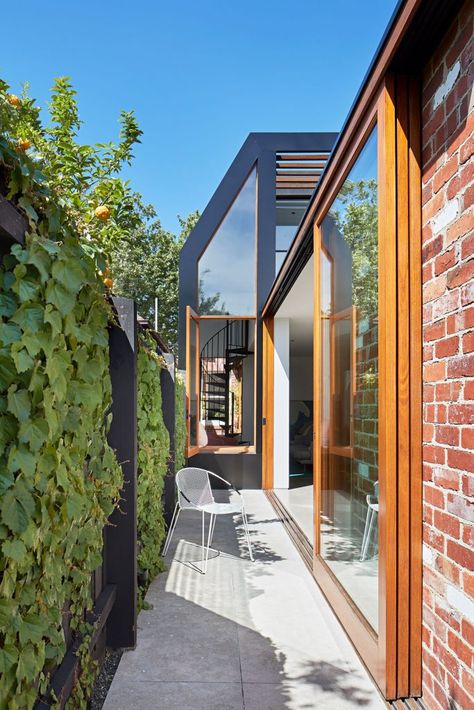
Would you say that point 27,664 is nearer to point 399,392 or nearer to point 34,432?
point 34,432

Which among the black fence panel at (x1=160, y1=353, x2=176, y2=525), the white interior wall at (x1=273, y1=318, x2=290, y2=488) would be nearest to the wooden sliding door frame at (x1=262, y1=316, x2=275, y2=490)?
the white interior wall at (x1=273, y1=318, x2=290, y2=488)

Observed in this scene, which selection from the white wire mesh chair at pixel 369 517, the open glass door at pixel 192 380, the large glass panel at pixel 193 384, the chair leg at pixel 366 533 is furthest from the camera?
the large glass panel at pixel 193 384

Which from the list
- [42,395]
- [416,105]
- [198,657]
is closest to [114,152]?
[416,105]

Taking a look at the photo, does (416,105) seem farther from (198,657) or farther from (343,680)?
(198,657)

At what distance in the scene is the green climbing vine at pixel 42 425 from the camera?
112cm

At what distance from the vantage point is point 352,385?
281cm

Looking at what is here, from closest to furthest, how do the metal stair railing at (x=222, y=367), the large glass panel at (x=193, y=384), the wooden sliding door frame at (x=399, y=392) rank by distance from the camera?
the wooden sliding door frame at (x=399, y=392) < the large glass panel at (x=193, y=384) < the metal stair railing at (x=222, y=367)

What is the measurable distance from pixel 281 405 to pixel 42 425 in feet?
22.5

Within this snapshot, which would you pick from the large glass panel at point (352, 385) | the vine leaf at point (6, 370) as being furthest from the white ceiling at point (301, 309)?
the vine leaf at point (6, 370)

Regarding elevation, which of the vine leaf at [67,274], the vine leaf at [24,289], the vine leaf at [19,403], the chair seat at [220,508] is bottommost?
the chair seat at [220,508]

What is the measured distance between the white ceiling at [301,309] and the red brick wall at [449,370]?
2787 mm

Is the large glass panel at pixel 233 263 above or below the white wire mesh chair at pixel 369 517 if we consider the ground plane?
above

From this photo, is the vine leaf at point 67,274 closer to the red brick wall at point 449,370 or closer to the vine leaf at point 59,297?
the vine leaf at point 59,297

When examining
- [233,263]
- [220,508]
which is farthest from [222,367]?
[220,508]
